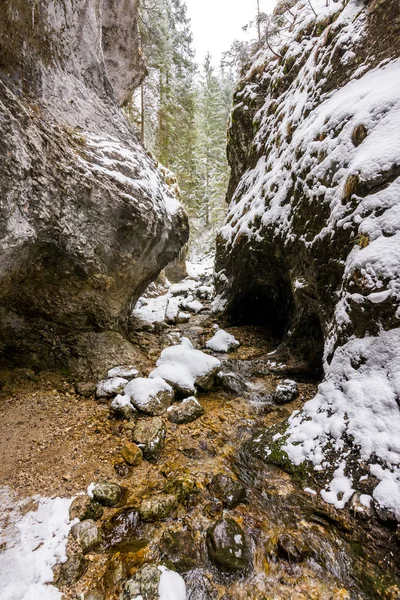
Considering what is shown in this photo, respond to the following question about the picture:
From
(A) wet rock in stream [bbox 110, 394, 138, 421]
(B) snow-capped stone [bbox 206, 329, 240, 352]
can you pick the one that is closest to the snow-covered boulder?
(A) wet rock in stream [bbox 110, 394, 138, 421]

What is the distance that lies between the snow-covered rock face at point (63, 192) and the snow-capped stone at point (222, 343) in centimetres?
268

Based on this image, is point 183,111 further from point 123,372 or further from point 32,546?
point 32,546

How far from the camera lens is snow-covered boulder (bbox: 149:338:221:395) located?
17.8 ft

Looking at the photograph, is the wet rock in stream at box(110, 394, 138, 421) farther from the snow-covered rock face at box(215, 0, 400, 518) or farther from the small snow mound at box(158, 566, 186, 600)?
the snow-covered rock face at box(215, 0, 400, 518)

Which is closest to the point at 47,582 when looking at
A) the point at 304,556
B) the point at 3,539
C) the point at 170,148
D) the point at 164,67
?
the point at 3,539

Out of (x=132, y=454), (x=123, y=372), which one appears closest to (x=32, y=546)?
(x=132, y=454)

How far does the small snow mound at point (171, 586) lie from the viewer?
2.29 m

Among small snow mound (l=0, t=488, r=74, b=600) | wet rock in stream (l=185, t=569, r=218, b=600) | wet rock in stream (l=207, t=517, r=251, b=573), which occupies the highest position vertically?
small snow mound (l=0, t=488, r=74, b=600)

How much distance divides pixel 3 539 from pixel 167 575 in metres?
1.69

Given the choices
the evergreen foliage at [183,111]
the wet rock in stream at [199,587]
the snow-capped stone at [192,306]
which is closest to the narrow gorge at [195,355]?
the wet rock in stream at [199,587]

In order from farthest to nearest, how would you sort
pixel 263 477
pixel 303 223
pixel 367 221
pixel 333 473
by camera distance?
pixel 303 223 → pixel 367 221 → pixel 263 477 → pixel 333 473

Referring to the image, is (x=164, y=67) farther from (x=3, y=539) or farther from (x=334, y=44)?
(x=3, y=539)

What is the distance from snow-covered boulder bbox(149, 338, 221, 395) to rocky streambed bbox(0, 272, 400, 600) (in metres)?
0.05

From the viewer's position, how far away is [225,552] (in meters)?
2.64
